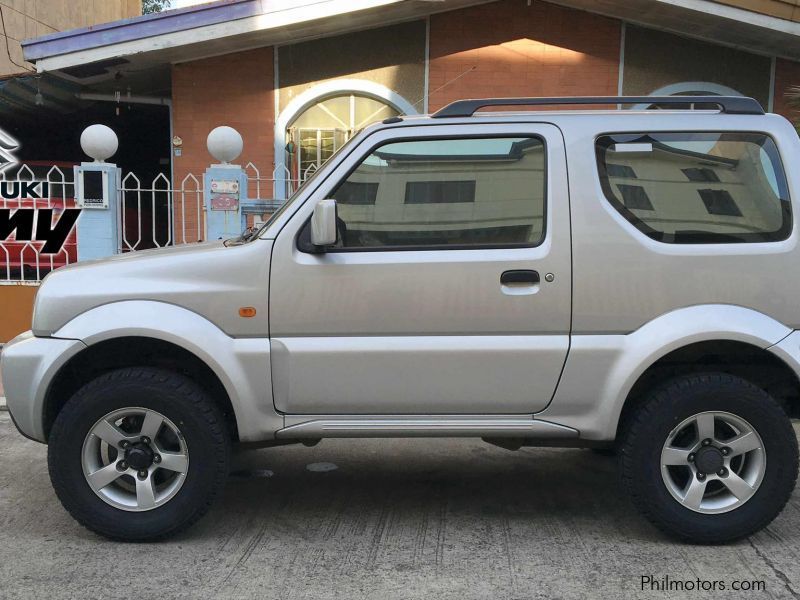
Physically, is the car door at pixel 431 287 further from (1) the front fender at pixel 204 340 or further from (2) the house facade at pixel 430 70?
(2) the house facade at pixel 430 70

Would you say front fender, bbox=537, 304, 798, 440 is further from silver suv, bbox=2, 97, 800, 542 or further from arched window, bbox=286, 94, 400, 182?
arched window, bbox=286, 94, 400, 182

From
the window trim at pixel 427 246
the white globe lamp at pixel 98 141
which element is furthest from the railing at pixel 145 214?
the window trim at pixel 427 246

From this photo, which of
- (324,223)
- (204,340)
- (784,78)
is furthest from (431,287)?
(784,78)

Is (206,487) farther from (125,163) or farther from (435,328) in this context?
(125,163)

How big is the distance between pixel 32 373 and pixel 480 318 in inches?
85.8

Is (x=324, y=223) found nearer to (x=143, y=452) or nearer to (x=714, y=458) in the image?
(x=143, y=452)

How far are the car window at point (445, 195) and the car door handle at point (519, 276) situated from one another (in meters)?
0.15

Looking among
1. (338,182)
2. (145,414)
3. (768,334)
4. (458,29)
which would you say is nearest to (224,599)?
(145,414)

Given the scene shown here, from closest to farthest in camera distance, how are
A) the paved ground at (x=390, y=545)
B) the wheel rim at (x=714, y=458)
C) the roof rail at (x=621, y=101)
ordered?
the paved ground at (x=390, y=545) → the wheel rim at (x=714, y=458) → the roof rail at (x=621, y=101)

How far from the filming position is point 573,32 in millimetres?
11062

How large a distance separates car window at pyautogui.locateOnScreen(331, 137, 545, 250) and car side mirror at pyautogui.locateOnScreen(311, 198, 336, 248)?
0.56 ft

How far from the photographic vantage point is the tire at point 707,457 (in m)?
3.60

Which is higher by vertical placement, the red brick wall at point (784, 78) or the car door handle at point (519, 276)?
the red brick wall at point (784, 78)

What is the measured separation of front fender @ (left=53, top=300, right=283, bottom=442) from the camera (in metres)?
3.60
